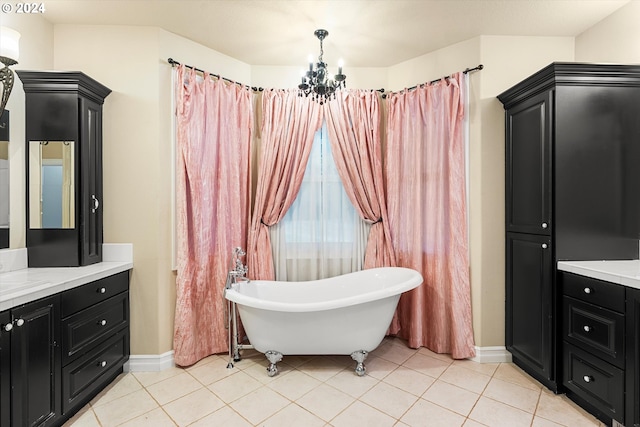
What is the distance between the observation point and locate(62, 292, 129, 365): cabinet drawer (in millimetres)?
1745

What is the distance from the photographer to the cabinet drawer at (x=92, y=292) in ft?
5.72

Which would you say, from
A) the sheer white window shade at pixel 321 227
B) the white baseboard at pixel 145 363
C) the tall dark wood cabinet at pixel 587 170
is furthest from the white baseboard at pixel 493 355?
the white baseboard at pixel 145 363

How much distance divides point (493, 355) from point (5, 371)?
3.10 m


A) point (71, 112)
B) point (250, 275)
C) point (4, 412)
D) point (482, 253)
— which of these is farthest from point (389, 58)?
point (4, 412)

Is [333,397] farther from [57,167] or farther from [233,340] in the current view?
[57,167]

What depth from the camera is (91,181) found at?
84.9 inches

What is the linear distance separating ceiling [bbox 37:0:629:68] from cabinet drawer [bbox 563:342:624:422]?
2.34 metres

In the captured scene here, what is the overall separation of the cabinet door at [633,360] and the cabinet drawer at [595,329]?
0.04 metres

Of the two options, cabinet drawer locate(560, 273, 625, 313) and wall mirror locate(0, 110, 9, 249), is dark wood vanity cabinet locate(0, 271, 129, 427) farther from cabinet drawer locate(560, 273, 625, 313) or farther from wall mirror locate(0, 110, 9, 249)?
cabinet drawer locate(560, 273, 625, 313)

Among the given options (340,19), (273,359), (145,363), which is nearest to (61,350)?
(145,363)

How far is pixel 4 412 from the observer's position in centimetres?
135

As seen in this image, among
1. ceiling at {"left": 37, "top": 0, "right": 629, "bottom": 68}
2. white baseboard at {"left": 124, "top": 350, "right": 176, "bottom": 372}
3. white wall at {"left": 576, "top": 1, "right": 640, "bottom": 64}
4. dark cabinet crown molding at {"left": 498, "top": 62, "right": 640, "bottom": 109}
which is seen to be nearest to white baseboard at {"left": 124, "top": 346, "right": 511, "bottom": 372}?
white baseboard at {"left": 124, "top": 350, "right": 176, "bottom": 372}

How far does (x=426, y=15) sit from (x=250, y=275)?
8.43 feet

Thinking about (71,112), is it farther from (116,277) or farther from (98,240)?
(116,277)
